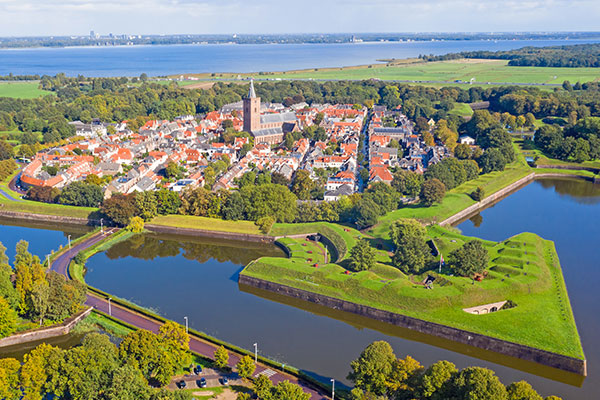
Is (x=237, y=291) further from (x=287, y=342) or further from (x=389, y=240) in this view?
A: (x=389, y=240)

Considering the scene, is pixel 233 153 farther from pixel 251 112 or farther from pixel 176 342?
pixel 176 342

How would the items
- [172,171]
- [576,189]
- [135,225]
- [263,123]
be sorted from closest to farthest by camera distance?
[135,225]
[172,171]
[576,189]
[263,123]

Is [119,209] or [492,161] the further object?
[492,161]

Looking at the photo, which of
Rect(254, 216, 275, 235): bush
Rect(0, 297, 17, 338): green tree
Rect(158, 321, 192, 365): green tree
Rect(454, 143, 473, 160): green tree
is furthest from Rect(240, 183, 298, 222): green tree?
Rect(454, 143, 473, 160): green tree

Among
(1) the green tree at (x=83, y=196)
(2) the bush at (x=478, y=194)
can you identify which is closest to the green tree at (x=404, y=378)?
(2) the bush at (x=478, y=194)

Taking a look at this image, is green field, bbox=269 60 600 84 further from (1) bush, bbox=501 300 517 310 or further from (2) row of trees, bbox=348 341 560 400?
(2) row of trees, bbox=348 341 560 400

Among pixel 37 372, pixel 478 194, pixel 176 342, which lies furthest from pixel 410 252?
pixel 37 372
